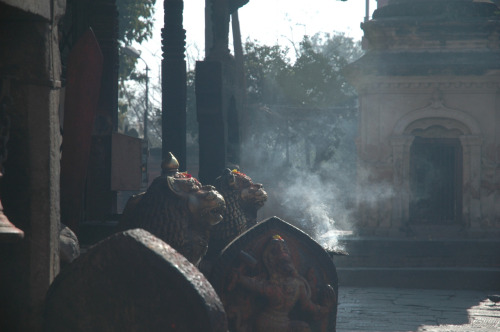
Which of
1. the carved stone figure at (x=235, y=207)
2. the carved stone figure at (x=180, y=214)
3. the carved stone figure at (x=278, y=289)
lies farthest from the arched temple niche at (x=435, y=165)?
the carved stone figure at (x=180, y=214)

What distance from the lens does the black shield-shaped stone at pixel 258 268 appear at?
177 inches

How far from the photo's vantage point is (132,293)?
2.87 m

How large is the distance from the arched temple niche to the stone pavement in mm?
1851

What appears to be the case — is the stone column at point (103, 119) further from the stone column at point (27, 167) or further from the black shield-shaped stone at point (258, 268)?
the stone column at point (27, 167)

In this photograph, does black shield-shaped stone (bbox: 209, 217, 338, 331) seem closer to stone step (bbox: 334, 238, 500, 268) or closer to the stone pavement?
the stone pavement

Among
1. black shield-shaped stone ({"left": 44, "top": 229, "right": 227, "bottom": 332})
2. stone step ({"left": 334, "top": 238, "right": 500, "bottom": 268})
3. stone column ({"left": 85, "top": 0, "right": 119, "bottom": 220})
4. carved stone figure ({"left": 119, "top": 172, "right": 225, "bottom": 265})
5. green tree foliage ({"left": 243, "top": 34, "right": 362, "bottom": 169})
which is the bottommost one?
stone step ({"left": 334, "top": 238, "right": 500, "bottom": 268})

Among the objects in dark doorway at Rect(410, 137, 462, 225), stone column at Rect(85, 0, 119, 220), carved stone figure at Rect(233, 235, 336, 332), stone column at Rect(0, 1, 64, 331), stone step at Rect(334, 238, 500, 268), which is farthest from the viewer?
dark doorway at Rect(410, 137, 462, 225)

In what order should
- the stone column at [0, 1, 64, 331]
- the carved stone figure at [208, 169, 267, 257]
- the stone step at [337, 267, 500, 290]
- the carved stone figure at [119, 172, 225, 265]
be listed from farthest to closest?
the stone step at [337, 267, 500, 290]
the carved stone figure at [208, 169, 267, 257]
the carved stone figure at [119, 172, 225, 265]
the stone column at [0, 1, 64, 331]

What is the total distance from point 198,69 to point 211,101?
1.22 ft

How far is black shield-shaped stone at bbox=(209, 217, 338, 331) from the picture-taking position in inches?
177

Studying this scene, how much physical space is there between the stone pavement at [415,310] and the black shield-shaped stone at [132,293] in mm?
6426

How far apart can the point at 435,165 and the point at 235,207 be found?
9.40 m

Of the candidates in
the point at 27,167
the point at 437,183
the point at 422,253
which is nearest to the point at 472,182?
the point at 437,183

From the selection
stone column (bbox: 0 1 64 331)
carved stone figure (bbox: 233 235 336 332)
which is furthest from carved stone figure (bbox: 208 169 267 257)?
stone column (bbox: 0 1 64 331)
